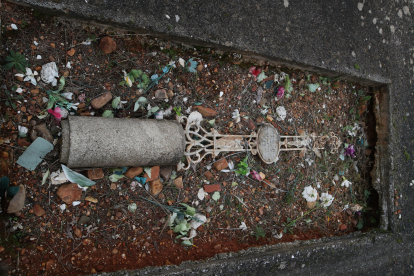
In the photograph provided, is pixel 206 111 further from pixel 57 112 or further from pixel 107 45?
pixel 57 112

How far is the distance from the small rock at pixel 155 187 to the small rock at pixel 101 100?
2.38ft

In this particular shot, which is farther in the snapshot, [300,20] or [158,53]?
[300,20]

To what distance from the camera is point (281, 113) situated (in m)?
3.15

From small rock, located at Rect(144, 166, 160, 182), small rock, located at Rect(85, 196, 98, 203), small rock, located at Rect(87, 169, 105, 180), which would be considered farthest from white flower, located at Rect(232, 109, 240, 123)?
small rock, located at Rect(85, 196, 98, 203)

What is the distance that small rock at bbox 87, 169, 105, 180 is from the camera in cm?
218

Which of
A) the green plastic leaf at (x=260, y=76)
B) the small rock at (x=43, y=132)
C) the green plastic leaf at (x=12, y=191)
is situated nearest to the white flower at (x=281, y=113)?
the green plastic leaf at (x=260, y=76)

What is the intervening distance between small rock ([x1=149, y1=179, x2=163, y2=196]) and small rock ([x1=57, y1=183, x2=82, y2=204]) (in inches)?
21.3

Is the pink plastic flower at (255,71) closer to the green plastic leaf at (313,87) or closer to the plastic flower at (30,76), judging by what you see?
the green plastic leaf at (313,87)

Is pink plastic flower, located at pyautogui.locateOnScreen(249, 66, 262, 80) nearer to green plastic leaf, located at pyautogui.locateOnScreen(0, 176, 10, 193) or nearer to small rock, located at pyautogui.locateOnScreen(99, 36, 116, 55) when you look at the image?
small rock, located at pyautogui.locateOnScreen(99, 36, 116, 55)

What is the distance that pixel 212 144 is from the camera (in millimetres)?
2600

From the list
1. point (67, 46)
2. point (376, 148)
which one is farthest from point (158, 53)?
point (376, 148)

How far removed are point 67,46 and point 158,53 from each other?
0.68 meters

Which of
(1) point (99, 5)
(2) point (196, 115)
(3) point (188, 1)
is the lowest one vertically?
(2) point (196, 115)

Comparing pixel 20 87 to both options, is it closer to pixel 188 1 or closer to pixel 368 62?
pixel 188 1
